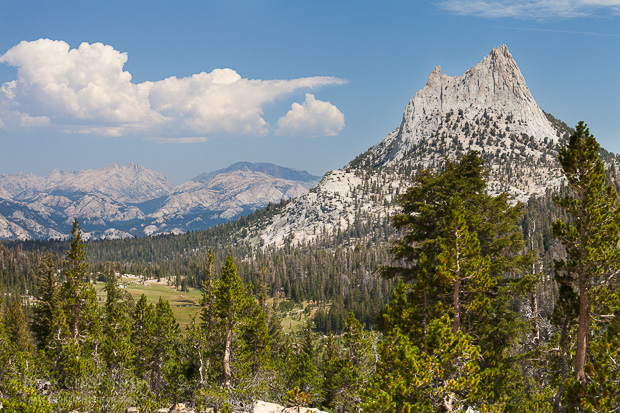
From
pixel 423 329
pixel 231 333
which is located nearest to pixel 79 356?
pixel 231 333

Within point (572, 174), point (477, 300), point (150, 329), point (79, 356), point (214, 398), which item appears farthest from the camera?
point (150, 329)

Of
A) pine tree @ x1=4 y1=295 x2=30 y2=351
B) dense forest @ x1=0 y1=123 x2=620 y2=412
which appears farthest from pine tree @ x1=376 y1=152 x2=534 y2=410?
pine tree @ x1=4 y1=295 x2=30 y2=351

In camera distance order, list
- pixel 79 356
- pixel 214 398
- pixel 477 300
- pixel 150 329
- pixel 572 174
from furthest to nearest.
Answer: pixel 150 329
pixel 79 356
pixel 214 398
pixel 477 300
pixel 572 174

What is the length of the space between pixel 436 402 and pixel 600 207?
1168 cm

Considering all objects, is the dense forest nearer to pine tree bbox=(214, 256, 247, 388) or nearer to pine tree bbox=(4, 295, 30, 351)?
pine tree bbox=(214, 256, 247, 388)

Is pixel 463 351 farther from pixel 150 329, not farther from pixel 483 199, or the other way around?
pixel 150 329

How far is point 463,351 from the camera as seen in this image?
786 inches

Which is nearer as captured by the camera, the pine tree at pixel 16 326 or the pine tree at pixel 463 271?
the pine tree at pixel 463 271

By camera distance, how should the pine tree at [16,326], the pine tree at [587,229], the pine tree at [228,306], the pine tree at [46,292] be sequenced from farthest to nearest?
the pine tree at [16,326], the pine tree at [46,292], the pine tree at [228,306], the pine tree at [587,229]

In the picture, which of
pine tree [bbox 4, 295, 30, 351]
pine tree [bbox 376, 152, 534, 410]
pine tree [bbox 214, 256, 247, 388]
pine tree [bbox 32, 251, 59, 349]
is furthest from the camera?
pine tree [bbox 4, 295, 30, 351]

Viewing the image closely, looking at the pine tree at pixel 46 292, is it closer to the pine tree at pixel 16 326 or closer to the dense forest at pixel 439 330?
the dense forest at pixel 439 330

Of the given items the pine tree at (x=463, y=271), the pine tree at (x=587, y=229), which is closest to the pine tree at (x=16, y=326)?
the pine tree at (x=463, y=271)

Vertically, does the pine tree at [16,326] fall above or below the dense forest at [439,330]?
below

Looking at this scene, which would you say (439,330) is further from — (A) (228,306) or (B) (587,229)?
(A) (228,306)
